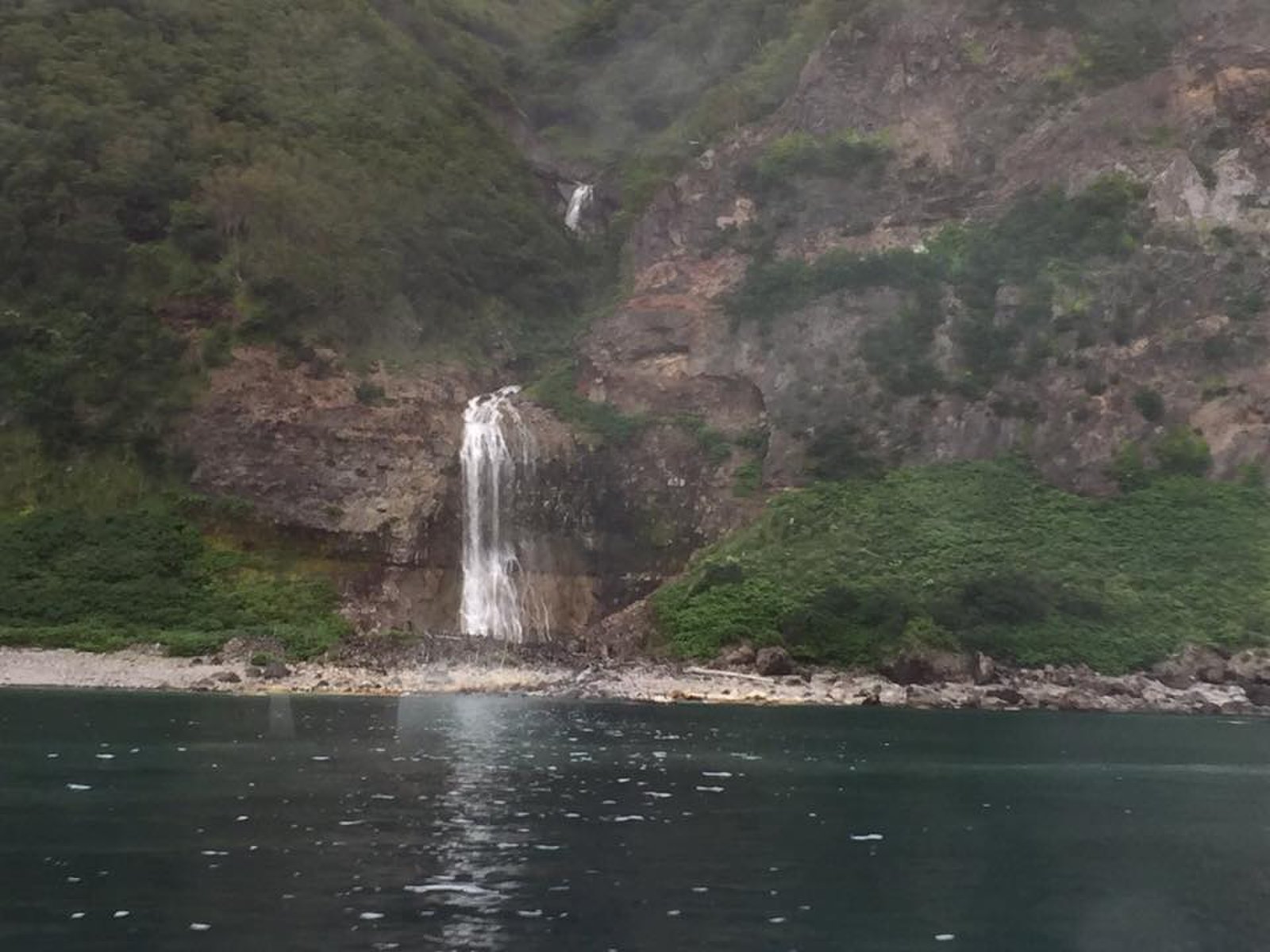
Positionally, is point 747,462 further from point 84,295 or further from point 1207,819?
point 1207,819

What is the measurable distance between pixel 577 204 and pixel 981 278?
42.1m

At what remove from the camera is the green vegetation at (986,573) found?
7338 cm

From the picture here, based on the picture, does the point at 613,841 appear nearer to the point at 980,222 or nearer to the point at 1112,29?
the point at 980,222

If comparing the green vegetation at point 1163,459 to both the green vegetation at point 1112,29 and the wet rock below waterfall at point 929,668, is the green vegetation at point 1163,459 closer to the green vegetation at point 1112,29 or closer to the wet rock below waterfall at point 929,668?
the wet rock below waterfall at point 929,668

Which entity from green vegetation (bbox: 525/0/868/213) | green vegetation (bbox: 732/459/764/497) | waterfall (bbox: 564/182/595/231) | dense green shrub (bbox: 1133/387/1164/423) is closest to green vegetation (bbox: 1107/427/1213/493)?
dense green shrub (bbox: 1133/387/1164/423)

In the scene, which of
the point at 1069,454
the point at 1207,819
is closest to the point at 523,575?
the point at 1069,454

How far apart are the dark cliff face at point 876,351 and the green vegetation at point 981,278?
8.9 inches

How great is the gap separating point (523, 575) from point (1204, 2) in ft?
217

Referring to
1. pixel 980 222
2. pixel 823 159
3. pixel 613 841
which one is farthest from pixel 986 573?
pixel 613 841

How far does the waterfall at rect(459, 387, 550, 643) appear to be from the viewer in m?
84.2

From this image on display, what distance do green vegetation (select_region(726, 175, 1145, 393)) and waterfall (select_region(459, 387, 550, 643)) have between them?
61.0 ft

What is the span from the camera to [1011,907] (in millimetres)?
22203

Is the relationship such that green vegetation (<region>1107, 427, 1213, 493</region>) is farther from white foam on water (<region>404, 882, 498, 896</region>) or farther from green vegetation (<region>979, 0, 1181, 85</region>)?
white foam on water (<region>404, 882, 498, 896</region>)

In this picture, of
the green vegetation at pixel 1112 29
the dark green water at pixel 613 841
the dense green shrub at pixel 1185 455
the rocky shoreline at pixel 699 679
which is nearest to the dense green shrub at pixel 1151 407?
the dense green shrub at pixel 1185 455
